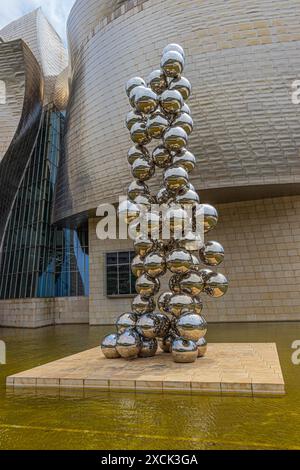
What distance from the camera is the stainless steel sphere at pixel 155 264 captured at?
285 inches

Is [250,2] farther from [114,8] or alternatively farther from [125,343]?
[125,343]

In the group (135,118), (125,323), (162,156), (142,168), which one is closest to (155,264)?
(125,323)

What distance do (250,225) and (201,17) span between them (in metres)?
10.2

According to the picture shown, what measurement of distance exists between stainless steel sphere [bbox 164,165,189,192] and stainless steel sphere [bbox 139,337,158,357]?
3.01m

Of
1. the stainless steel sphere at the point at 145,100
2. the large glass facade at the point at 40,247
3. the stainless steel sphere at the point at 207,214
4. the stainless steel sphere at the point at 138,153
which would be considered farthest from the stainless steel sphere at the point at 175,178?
the large glass facade at the point at 40,247

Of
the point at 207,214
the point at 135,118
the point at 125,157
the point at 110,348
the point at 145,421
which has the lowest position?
the point at 145,421

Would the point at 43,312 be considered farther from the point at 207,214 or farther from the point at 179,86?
the point at 179,86

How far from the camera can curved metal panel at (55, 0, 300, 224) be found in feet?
53.7

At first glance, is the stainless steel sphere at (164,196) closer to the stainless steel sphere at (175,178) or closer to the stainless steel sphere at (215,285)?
the stainless steel sphere at (175,178)

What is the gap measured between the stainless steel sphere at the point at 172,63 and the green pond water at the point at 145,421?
619 cm

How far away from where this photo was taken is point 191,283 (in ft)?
23.1

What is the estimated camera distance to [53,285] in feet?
76.2

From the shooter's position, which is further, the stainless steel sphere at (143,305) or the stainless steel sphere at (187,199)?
the stainless steel sphere at (143,305)

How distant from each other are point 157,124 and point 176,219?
209cm
